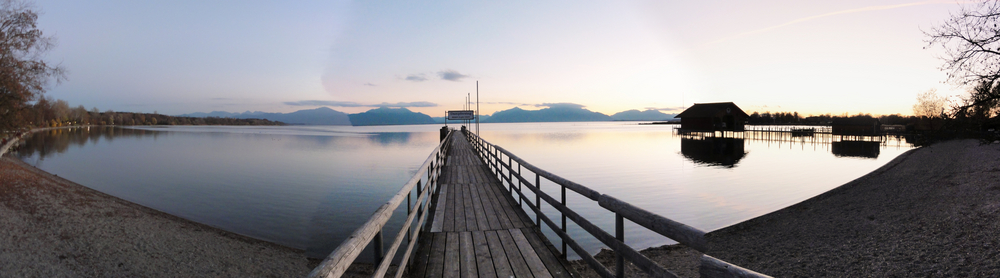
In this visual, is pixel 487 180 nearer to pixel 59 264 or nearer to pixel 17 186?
pixel 59 264

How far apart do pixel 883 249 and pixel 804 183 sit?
581 inches

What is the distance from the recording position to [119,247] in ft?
30.2

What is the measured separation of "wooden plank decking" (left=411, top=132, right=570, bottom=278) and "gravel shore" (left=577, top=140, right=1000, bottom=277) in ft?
9.13

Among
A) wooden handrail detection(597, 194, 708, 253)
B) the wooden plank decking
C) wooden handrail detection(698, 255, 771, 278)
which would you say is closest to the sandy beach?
the wooden plank decking

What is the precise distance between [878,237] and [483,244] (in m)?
8.82

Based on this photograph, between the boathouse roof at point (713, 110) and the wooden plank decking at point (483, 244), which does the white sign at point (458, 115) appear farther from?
the wooden plank decking at point (483, 244)

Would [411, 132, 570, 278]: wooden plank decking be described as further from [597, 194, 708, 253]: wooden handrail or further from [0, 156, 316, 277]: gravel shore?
[0, 156, 316, 277]: gravel shore

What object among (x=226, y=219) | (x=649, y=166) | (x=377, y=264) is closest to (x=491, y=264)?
(x=377, y=264)

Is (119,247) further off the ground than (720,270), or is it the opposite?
(720,270)

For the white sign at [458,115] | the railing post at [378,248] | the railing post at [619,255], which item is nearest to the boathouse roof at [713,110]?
the white sign at [458,115]

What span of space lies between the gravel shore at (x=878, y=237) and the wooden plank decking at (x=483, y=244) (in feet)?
9.13

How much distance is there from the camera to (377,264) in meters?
3.05

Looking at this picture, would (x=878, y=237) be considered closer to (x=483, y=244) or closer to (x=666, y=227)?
(x=483, y=244)

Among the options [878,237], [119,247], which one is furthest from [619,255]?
[119,247]
